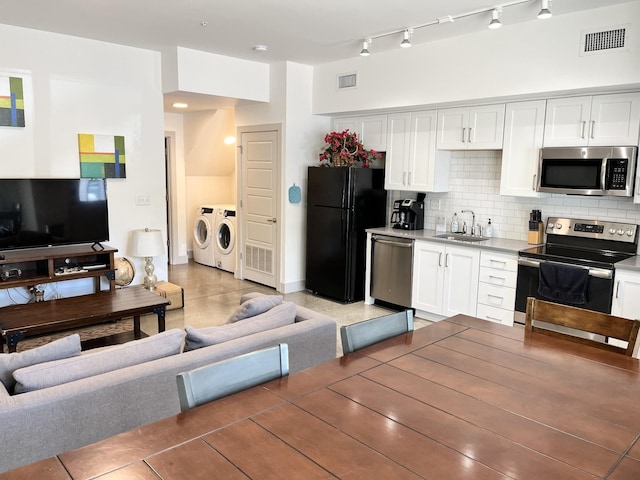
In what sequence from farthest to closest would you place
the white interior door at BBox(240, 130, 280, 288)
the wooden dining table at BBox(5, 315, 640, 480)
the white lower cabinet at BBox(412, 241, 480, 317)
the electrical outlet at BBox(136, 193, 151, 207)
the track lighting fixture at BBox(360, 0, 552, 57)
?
the white interior door at BBox(240, 130, 280, 288) < the electrical outlet at BBox(136, 193, 151, 207) < the white lower cabinet at BBox(412, 241, 480, 317) < the track lighting fixture at BBox(360, 0, 552, 57) < the wooden dining table at BBox(5, 315, 640, 480)

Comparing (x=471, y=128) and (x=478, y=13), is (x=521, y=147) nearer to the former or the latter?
(x=471, y=128)

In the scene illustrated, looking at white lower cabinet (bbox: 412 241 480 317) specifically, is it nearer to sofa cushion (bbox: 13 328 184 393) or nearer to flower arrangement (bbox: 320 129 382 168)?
flower arrangement (bbox: 320 129 382 168)

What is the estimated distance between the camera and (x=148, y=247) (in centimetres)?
511

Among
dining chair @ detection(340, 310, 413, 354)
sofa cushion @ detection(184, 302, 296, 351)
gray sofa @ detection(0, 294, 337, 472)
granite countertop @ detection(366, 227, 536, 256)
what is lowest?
gray sofa @ detection(0, 294, 337, 472)

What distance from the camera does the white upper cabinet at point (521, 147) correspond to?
166 inches

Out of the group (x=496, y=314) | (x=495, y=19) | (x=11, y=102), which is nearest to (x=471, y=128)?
(x=495, y=19)

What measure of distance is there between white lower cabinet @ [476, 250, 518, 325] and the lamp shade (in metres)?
A: 3.31

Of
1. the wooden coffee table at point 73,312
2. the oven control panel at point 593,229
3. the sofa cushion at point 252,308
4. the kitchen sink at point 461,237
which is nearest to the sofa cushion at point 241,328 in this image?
the sofa cushion at point 252,308

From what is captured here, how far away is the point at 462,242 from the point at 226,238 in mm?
3809

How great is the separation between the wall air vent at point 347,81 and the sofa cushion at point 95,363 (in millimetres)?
3906

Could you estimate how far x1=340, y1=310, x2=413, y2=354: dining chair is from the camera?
A: 6.41 feet

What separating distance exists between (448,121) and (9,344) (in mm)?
4219

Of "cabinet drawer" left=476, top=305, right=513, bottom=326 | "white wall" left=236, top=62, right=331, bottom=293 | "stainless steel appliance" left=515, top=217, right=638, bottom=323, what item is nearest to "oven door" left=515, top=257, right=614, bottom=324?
"stainless steel appliance" left=515, top=217, right=638, bottom=323

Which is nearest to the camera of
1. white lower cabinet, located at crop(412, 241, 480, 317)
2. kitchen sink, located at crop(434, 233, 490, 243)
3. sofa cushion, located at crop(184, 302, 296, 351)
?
sofa cushion, located at crop(184, 302, 296, 351)
